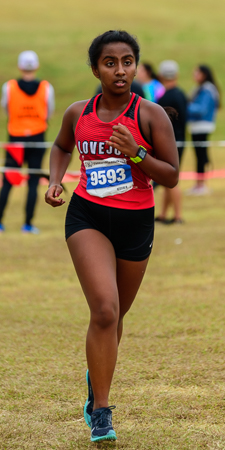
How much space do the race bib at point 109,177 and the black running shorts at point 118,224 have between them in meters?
0.08

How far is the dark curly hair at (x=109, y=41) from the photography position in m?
3.48

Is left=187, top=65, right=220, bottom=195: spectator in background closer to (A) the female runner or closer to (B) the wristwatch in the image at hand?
(A) the female runner

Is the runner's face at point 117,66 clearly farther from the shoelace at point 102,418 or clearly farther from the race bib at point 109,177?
the shoelace at point 102,418

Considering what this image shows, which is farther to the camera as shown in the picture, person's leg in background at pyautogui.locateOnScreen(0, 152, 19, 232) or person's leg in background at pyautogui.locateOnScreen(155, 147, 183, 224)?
person's leg in background at pyautogui.locateOnScreen(155, 147, 183, 224)

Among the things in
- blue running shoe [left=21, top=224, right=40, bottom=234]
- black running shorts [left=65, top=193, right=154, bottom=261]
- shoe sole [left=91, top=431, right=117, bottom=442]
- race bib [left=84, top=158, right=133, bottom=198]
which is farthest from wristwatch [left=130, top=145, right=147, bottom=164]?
blue running shoe [left=21, top=224, right=40, bottom=234]

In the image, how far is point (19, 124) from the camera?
31.2 ft

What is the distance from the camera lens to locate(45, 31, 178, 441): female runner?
334 centimetres

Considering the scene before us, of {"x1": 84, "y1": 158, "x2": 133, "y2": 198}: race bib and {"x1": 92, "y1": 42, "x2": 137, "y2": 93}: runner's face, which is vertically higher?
{"x1": 92, "y1": 42, "x2": 137, "y2": 93}: runner's face

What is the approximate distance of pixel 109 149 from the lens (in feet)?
11.3

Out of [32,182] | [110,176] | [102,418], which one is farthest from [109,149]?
[32,182]

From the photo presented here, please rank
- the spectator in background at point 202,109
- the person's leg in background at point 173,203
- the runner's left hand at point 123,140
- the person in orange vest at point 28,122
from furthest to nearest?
1. the spectator in background at point 202,109
2. the person's leg in background at point 173,203
3. the person in orange vest at point 28,122
4. the runner's left hand at point 123,140

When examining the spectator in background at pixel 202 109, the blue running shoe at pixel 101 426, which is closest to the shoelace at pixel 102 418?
the blue running shoe at pixel 101 426

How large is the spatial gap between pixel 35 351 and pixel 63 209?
689 centimetres

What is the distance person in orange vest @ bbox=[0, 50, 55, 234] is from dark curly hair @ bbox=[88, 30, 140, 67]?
19.1ft
